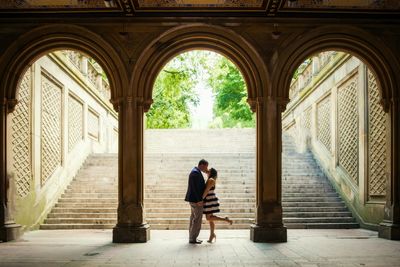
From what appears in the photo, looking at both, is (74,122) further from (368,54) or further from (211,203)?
(368,54)

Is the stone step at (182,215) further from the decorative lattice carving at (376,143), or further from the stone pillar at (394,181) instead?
the stone pillar at (394,181)

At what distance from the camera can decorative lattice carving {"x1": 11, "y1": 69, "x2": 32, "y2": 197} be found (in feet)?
34.9

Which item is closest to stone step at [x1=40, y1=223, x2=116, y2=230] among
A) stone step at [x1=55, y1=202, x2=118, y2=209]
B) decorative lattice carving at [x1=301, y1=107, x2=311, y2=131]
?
stone step at [x1=55, y1=202, x2=118, y2=209]

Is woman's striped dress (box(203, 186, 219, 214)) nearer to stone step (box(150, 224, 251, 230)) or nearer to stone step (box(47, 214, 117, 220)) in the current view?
stone step (box(150, 224, 251, 230))

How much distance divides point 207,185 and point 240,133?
452 inches

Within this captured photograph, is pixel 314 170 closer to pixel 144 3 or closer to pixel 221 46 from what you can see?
pixel 221 46

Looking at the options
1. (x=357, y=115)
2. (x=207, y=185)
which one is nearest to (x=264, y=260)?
(x=207, y=185)

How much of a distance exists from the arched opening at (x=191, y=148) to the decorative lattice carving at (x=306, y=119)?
6.89ft

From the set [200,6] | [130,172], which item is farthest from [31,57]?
[200,6]

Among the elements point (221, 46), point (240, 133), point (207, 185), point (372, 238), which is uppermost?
point (221, 46)

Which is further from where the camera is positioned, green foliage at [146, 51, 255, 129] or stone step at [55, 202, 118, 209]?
green foliage at [146, 51, 255, 129]

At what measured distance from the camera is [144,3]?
30.4ft

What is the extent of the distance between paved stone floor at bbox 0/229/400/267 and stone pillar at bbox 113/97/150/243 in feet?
1.18

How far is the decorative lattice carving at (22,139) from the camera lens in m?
10.6
